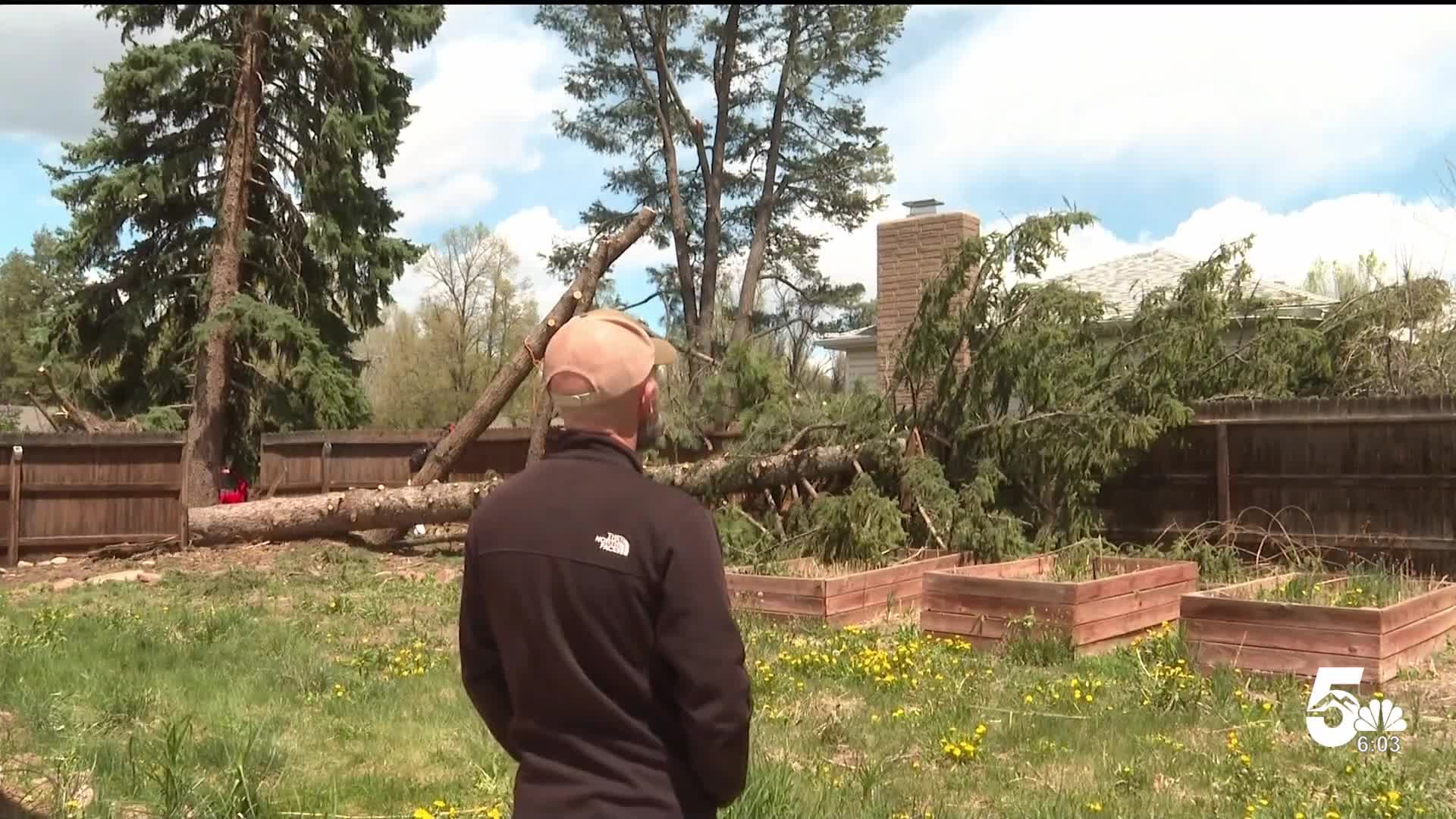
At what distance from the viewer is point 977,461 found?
11.0 metres

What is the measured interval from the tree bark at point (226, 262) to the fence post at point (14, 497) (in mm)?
3029

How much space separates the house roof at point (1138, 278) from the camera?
18.8m

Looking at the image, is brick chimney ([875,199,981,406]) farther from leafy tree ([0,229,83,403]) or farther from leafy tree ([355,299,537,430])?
leafy tree ([0,229,83,403])

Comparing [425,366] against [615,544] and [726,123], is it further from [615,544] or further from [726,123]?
[615,544]

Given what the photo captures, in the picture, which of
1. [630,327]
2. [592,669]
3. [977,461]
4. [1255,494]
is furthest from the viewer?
[977,461]

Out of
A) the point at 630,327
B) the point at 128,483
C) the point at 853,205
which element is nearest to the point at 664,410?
the point at 128,483

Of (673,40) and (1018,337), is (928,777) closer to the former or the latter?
(1018,337)

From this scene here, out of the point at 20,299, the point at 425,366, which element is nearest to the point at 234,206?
the point at 425,366

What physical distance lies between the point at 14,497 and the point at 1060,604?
12.9m

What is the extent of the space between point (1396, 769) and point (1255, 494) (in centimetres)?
547

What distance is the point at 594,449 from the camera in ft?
7.48

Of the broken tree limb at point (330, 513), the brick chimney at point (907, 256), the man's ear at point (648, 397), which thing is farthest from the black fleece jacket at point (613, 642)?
the brick chimney at point (907, 256)

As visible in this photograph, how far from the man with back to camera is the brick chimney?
1436 centimetres

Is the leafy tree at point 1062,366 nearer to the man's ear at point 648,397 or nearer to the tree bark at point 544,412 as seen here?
the tree bark at point 544,412
